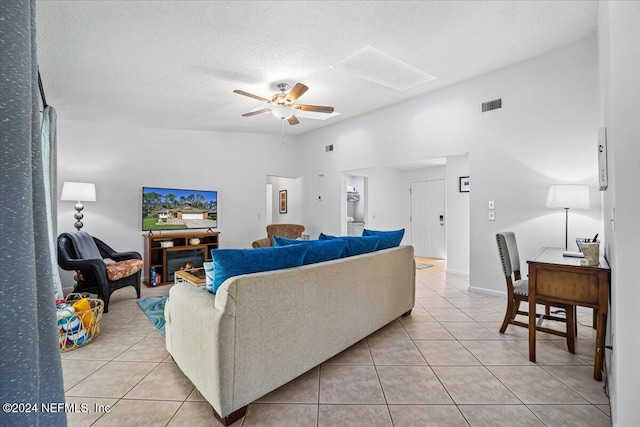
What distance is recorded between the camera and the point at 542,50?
11.5ft

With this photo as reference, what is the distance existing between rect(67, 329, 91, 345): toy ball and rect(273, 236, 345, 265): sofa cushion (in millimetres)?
1900

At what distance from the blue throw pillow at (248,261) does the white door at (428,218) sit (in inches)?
226

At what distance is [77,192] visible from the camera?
4.10m

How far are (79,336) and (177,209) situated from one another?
10.5ft

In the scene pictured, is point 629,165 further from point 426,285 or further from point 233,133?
point 233,133

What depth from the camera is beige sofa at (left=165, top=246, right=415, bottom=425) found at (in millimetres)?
1586

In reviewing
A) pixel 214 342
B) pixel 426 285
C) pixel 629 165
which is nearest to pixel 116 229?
pixel 214 342

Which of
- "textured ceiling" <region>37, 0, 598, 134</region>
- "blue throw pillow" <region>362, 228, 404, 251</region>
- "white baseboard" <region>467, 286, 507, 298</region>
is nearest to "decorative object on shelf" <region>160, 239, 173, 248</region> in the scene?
"textured ceiling" <region>37, 0, 598, 134</region>

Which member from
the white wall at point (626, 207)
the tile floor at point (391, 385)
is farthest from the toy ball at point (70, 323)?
the white wall at point (626, 207)

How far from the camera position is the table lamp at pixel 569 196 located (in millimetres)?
3139

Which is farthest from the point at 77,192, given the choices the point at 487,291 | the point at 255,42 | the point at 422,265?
the point at 422,265

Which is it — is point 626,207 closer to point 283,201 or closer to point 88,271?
point 88,271

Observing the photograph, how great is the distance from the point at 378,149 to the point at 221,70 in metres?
3.07

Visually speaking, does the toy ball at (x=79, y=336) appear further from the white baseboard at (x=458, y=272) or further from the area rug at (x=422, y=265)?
the white baseboard at (x=458, y=272)
